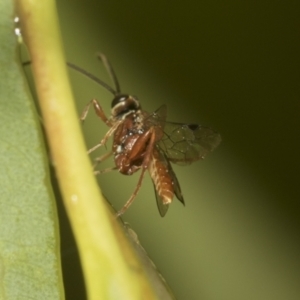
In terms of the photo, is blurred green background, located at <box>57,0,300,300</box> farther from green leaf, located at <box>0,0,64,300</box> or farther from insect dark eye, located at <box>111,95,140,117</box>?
green leaf, located at <box>0,0,64,300</box>

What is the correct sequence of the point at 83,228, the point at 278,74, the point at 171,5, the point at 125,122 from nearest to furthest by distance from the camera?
the point at 83,228
the point at 125,122
the point at 171,5
the point at 278,74

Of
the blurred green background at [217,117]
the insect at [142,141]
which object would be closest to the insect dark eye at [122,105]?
the insect at [142,141]

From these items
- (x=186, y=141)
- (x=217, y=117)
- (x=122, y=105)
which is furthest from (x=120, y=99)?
(x=217, y=117)

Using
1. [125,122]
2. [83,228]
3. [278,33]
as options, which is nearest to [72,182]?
[83,228]

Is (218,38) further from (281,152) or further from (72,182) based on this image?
(72,182)

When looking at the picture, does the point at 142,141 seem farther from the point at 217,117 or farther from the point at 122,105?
the point at 217,117

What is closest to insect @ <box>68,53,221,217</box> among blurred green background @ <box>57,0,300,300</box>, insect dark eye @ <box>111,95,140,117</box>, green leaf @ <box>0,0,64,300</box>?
insect dark eye @ <box>111,95,140,117</box>
